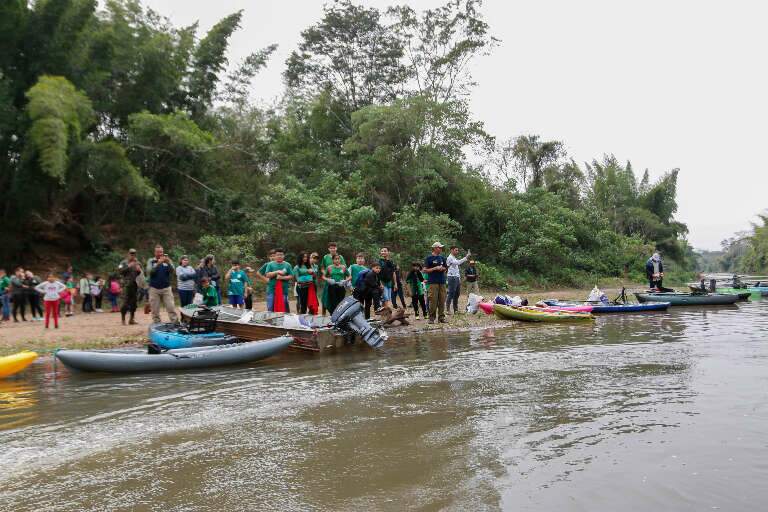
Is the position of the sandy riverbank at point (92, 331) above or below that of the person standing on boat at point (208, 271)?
below

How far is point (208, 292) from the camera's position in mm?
13102

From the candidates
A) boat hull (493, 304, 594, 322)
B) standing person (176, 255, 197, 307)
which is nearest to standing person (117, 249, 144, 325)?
standing person (176, 255, 197, 307)

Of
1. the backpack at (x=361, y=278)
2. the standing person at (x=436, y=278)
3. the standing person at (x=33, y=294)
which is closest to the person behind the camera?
the backpack at (x=361, y=278)

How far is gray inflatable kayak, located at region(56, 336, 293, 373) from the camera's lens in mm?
8633

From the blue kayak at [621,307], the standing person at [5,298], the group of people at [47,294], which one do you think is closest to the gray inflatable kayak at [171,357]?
the group of people at [47,294]

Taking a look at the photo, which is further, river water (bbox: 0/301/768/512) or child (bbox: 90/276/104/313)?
child (bbox: 90/276/104/313)

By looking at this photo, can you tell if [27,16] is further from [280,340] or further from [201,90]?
[280,340]

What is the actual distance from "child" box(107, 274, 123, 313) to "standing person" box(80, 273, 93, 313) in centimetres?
68

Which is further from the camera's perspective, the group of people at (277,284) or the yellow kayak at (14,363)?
the group of people at (277,284)

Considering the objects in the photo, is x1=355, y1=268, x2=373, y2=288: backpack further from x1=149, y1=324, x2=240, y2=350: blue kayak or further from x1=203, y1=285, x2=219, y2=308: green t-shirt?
x1=203, y1=285, x2=219, y2=308: green t-shirt

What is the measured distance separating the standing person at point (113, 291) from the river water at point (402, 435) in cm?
868

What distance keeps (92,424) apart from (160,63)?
58.6ft

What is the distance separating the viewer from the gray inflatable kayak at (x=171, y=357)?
8633 millimetres

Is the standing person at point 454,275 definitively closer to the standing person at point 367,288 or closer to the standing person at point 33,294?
the standing person at point 367,288
